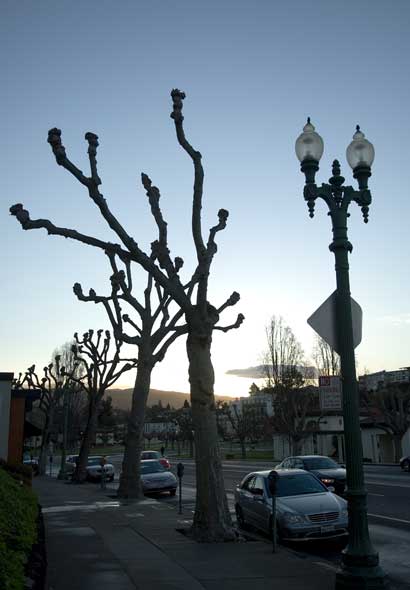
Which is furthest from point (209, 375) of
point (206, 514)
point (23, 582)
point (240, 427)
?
point (240, 427)

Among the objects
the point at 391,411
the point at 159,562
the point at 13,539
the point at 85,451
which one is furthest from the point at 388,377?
the point at 13,539

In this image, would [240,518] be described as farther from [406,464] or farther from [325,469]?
[406,464]

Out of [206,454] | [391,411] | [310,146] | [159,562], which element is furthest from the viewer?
[391,411]

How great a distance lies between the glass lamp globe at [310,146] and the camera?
8211mm

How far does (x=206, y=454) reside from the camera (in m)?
11.6

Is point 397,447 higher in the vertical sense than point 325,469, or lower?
higher

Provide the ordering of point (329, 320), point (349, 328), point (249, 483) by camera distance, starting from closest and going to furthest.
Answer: point (349, 328) < point (329, 320) < point (249, 483)

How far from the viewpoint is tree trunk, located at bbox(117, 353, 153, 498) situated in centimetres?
2077

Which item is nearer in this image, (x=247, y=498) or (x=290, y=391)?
(x=247, y=498)

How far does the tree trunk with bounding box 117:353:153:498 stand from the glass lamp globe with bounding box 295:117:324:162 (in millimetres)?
13934

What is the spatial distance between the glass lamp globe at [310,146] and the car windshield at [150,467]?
19.3 m

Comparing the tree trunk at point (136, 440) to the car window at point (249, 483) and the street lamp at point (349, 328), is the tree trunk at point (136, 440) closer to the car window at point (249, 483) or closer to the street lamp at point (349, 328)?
the car window at point (249, 483)

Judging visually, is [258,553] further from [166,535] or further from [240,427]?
[240,427]

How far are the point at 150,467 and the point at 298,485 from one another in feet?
45.7
